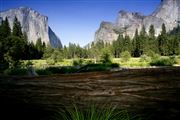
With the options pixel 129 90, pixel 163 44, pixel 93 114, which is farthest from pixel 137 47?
pixel 93 114

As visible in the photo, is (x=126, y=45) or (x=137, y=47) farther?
(x=126, y=45)

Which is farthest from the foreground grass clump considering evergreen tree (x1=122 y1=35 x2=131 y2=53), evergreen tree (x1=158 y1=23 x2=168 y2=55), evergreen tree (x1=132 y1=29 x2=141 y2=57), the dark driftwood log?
evergreen tree (x1=122 y1=35 x2=131 y2=53)

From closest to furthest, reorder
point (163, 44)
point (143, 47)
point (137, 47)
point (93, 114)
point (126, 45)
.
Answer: point (93, 114) < point (163, 44) < point (143, 47) < point (137, 47) < point (126, 45)

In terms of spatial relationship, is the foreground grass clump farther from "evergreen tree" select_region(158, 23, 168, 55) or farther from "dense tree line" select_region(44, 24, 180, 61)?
"evergreen tree" select_region(158, 23, 168, 55)

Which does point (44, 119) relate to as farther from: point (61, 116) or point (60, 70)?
point (60, 70)

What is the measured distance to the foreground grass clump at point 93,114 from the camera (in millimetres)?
1552

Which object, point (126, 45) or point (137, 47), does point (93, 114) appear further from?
point (126, 45)

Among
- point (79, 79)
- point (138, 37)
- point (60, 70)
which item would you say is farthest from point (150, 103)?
point (138, 37)

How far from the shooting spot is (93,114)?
1584mm

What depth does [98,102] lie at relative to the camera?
5.43 feet

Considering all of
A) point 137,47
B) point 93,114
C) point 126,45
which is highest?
point 126,45

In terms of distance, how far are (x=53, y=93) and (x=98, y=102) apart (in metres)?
0.31

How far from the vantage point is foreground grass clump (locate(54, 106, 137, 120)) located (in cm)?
155

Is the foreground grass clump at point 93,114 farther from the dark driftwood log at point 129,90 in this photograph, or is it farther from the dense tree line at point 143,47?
the dense tree line at point 143,47
